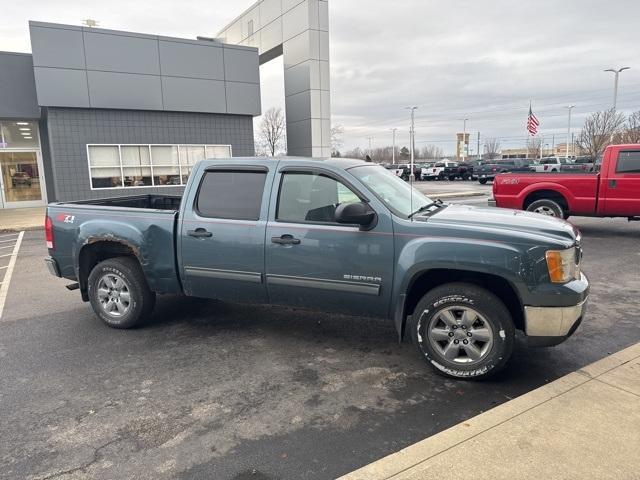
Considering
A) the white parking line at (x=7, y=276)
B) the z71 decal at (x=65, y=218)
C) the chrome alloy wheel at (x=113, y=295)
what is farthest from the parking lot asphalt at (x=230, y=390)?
the z71 decal at (x=65, y=218)

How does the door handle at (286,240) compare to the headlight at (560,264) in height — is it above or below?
above

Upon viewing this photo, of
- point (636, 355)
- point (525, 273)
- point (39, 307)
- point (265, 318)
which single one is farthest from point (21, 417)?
point (636, 355)

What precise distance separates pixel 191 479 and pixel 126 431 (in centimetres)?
78

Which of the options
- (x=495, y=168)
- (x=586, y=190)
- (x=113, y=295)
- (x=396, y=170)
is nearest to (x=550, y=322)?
(x=113, y=295)

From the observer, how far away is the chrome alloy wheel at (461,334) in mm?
3865

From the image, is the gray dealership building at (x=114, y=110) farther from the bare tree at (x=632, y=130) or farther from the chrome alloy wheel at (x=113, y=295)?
the bare tree at (x=632, y=130)

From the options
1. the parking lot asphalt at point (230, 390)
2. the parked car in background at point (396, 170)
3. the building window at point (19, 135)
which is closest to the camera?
the parking lot asphalt at point (230, 390)

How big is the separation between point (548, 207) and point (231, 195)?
8.64 meters

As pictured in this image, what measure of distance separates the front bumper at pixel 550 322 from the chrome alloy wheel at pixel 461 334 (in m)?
0.32

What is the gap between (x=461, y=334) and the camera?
3.92m

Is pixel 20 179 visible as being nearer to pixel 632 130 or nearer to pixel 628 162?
pixel 628 162

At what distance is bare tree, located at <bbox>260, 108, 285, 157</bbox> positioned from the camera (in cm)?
4848

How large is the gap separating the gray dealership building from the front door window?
0.13 feet

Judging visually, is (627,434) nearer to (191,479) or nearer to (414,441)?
(414,441)
